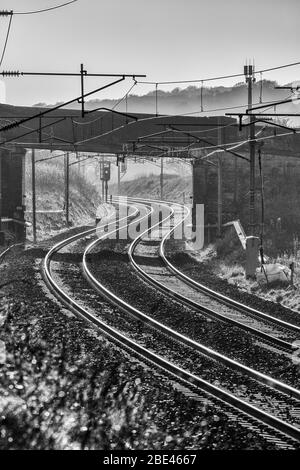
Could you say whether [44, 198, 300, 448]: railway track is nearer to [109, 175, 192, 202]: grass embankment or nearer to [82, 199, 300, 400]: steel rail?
[82, 199, 300, 400]: steel rail

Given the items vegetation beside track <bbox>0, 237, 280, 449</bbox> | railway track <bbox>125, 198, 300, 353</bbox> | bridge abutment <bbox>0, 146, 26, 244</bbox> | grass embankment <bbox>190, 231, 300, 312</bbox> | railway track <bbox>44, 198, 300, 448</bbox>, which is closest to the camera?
vegetation beside track <bbox>0, 237, 280, 449</bbox>

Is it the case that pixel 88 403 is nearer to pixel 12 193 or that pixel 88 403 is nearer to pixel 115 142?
pixel 115 142

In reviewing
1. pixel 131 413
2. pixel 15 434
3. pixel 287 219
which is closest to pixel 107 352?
pixel 131 413

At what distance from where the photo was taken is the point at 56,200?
51125mm

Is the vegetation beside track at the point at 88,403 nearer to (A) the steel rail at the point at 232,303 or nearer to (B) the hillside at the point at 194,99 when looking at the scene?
(A) the steel rail at the point at 232,303

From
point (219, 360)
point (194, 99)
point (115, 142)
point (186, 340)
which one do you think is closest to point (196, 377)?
point (219, 360)

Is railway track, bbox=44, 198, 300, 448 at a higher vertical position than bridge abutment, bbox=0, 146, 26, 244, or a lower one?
lower

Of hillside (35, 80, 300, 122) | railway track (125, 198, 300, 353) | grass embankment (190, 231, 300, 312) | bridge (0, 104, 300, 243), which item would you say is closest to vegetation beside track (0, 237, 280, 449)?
railway track (125, 198, 300, 353)

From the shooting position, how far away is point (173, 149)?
31125mm

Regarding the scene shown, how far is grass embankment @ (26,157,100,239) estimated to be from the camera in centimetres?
4178

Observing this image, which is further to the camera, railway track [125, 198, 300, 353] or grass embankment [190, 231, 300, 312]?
grass embankment [190, 231, 300, 312]

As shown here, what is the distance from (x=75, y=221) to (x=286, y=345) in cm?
3559

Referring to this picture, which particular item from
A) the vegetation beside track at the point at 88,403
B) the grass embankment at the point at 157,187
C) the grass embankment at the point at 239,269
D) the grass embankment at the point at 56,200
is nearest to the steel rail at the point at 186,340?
the vegetation beside track at the point at 88,403
